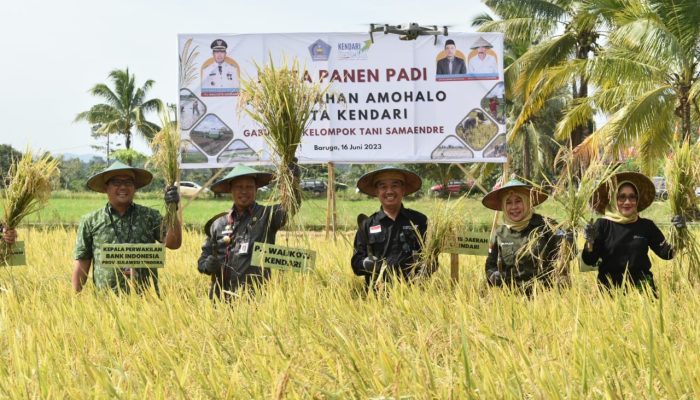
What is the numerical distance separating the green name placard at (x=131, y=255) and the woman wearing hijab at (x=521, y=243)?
1933 mm

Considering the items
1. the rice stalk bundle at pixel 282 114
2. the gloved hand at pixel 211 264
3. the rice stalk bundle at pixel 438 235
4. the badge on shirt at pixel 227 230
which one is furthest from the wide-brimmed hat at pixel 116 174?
the rice stalk bundle at pixel 438 235

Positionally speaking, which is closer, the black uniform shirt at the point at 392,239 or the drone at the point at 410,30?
the black uniform shirt at the point at 392,239

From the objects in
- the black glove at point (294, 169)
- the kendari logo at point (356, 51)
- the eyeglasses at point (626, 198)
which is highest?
the kendari logo at point (356, 51)

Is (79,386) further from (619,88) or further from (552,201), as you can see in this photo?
(619,88)

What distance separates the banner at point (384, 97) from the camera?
9250mm

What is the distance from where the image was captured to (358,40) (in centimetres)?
941

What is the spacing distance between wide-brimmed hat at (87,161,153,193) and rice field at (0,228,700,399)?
750mm

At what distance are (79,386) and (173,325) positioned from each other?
0.89m

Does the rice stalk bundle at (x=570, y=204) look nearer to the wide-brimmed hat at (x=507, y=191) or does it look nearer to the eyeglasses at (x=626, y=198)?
the wide-brimmed hat at (x=507, y=191)

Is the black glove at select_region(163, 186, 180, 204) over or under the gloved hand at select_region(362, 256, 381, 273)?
over

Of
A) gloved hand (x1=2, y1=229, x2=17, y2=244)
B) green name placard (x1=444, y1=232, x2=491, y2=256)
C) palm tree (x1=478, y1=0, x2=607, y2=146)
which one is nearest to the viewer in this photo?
green name placard (x1=444, y1=232, x2=491, y2=256)

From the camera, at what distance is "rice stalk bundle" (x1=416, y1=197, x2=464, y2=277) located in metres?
4.11

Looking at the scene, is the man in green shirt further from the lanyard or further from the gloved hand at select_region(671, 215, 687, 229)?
the gloved hand at select_region(671, 215, 687, 229)

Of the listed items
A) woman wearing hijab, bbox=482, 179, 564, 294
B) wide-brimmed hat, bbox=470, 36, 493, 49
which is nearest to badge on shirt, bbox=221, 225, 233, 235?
woman wearing hijab, bbox=482, 179, 564, 294
